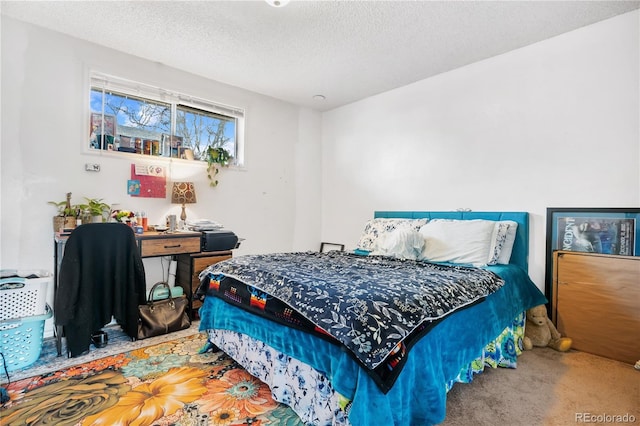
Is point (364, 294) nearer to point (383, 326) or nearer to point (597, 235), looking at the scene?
point (383, 326)

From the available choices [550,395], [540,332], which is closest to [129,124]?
[550,395]

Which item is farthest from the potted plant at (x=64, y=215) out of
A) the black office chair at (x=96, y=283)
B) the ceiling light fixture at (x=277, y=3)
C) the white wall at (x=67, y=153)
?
the ceiling light fixture at (x=277, y=3)

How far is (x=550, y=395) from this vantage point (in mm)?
1898

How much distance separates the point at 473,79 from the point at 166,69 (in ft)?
10.5

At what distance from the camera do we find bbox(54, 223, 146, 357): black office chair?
221 cm

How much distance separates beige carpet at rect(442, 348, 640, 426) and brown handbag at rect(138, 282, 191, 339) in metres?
2.25

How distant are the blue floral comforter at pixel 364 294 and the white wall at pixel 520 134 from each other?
1219 mm

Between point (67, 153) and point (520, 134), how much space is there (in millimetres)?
4075

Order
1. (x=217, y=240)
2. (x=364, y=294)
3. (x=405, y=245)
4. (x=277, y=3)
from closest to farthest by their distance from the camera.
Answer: (x=364, y=294)
(x=277, y=3)
(x=405, y=245)
(x=217, y=240)

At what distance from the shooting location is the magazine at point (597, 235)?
2.37 meters

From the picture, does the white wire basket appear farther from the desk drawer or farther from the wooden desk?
the desk drawer

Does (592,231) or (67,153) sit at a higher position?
(67,153)

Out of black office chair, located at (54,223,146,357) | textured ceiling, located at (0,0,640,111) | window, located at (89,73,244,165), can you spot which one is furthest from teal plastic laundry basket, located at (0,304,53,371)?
textured ceiling, located at (0,0,640,111)

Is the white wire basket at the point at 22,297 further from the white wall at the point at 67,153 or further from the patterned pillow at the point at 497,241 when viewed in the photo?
the patterned pillow at the point at 497,241
